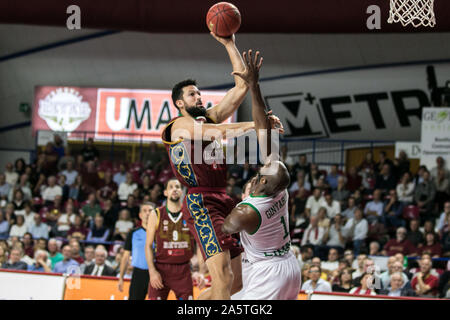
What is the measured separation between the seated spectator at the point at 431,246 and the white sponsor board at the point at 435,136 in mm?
3417

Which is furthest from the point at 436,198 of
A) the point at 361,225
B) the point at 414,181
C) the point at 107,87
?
the point at 107,87

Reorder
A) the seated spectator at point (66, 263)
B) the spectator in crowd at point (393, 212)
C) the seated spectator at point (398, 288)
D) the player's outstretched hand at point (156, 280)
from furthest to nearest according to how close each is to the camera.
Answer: the spectator in crowd at point (393, 212), the seated spectator at point (66, 263), the seated spectator at point (398, 288), the player's outstretched hand at point (156, 280)

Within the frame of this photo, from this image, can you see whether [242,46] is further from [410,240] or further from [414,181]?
[410,240]

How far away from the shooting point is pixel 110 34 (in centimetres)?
2281

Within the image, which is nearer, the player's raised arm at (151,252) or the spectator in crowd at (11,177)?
the player's raised arm at (151,252)

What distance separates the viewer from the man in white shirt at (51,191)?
17859 millimetres

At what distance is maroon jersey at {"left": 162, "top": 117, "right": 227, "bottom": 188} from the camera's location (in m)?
6.35

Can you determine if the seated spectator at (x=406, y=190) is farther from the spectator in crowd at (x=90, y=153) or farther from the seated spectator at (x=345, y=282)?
the spectator in crowd at (x=90, y=153)

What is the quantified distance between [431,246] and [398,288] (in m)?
2.57

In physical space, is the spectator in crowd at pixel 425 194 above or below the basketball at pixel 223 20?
below

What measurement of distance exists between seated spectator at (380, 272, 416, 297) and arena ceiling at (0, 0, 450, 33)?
7554 mm

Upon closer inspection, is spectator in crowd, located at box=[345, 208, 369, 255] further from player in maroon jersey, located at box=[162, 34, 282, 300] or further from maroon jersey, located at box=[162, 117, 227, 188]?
maroon jersey, located at box=[162, 117, 227, 188]

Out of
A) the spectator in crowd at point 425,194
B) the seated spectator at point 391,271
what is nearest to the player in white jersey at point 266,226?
the seated spectator at point 391,271

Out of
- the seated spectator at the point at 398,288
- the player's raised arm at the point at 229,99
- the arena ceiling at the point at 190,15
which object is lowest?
the seated spectator at the point at 398,288
